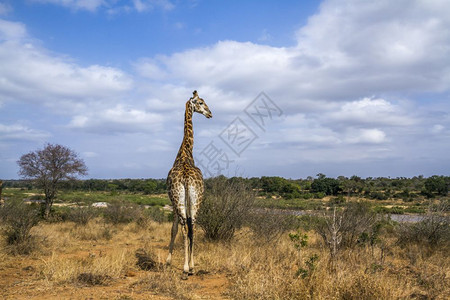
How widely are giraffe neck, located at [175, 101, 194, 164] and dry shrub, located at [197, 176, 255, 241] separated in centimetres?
270

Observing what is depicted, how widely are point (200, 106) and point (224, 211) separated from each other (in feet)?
11.0

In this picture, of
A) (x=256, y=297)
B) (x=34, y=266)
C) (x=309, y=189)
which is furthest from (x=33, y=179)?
(x=309, y=189)

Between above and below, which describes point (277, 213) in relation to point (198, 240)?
above

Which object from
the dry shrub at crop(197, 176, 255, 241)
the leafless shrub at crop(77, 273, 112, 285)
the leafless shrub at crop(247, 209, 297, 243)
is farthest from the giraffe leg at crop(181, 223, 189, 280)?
the leafless shrub at crop(247, 209, 297, 243)

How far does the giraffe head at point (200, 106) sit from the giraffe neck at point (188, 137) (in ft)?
0.37

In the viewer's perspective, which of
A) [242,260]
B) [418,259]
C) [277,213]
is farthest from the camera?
[277,213]

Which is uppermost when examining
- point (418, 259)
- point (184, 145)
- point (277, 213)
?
point (184, 145)

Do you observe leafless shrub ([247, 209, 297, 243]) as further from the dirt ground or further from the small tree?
the small tree

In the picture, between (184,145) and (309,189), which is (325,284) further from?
(309,189)

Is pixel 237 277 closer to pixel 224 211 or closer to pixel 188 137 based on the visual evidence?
pixel 188 137

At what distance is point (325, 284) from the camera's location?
16.1 feet

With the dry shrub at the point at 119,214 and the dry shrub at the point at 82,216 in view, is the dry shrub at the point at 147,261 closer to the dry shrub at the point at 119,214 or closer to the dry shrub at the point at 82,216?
the dry shrub at the point at 82,216

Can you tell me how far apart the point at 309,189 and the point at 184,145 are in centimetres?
5296

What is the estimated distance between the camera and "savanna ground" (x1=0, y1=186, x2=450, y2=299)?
509 centimetres
